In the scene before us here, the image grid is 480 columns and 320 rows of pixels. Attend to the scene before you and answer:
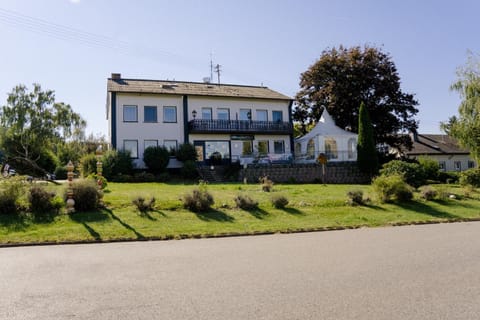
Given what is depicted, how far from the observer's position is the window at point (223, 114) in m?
31.0

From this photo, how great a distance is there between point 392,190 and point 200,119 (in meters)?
18.1

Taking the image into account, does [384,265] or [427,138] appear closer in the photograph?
[384,265]

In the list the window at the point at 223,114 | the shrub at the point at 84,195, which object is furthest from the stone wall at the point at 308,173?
the shrub at the point at 84,195

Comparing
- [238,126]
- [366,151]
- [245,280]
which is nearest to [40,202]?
[245,280]

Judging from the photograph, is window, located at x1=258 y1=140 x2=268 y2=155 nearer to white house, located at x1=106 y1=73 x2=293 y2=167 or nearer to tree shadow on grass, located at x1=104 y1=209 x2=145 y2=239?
white house, located at x1=106 y1=73 x2=293 y2=167

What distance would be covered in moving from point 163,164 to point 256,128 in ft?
29.5

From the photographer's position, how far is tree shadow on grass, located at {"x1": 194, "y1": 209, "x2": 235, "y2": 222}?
11.5 m

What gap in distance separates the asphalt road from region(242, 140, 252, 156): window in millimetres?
22351

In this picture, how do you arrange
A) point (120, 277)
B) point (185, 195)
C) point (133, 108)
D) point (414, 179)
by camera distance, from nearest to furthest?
point (120, 277) → point (185, 195) → point (414, 179) → point (133, 108)

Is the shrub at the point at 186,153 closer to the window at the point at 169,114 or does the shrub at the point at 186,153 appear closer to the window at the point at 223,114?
the window at the point at 169,114

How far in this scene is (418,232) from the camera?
33.4 ft

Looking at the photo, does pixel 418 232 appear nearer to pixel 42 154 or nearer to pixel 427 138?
pixel 42 154

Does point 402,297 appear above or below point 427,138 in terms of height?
below

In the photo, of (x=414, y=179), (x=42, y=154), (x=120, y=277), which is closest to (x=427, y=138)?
(x=414, y=179)
